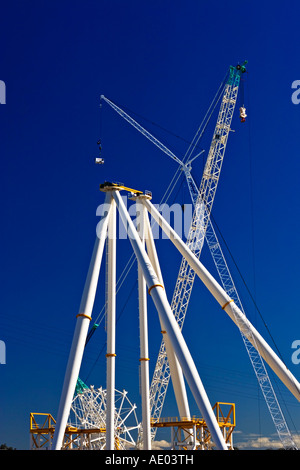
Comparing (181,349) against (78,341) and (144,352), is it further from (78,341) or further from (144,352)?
(144,352)

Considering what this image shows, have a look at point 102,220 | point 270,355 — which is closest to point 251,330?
point 270,355

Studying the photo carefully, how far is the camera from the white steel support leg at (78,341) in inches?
2131

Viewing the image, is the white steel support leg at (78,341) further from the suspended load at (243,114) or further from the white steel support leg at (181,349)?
the suspended load at (243,114)

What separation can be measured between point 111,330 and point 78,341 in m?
6.84

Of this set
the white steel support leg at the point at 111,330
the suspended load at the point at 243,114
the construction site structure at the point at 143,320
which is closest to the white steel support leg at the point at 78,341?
the construction site structure at the point at 143,320

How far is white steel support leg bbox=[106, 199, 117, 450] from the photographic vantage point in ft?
199

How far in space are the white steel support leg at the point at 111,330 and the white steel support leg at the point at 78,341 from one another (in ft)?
8.21

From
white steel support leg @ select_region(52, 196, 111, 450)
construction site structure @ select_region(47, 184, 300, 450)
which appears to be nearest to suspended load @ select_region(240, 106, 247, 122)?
construction site structure @ select_region(47, 184, 300, 450)

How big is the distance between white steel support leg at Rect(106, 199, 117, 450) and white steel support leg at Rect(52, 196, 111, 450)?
98.6 inches

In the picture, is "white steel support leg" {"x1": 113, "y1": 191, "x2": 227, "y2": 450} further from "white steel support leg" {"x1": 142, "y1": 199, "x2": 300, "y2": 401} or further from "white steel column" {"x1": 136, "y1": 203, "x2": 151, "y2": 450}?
"white steel column" {"x1": 136, "y1": 203, "x2": 151, "y2": 450}

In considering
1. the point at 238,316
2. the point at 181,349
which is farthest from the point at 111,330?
the point at 181,349

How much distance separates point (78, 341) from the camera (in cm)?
5759
